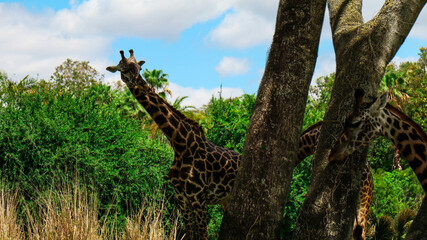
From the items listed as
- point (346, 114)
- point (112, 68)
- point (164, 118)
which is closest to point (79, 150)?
point (164, 118)

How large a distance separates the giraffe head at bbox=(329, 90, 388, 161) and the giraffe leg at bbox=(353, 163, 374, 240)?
2.47m

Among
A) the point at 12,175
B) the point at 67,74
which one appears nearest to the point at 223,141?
the point at 12,175

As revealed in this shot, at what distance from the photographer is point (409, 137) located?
6285 millimetres

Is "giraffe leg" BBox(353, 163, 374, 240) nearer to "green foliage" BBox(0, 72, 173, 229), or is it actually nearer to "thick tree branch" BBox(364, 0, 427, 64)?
"thick tree branch" BBox(364, 0, 427, 64)

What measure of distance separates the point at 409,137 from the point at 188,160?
3.52 meters

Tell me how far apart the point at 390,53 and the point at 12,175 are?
323 inches

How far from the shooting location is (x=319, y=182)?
5.86 m

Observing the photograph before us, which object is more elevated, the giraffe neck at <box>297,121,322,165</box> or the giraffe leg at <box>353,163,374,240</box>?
the giraffe neck at <box>297,121,322,165</box>

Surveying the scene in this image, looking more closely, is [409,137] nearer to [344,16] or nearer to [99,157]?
[344,16]

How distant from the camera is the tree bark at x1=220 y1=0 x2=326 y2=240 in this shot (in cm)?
571

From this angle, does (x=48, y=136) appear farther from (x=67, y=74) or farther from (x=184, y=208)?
(x=67, y=74)

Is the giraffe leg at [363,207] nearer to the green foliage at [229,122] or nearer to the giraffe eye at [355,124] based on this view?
the giraffe eye at [355,124]

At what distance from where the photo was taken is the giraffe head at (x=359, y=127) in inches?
224

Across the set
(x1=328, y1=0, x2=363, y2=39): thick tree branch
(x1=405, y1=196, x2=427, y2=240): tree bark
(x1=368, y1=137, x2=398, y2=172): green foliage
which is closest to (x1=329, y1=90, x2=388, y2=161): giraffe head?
(x1=405, y1=196, x2=427, y2=240): tree bark
